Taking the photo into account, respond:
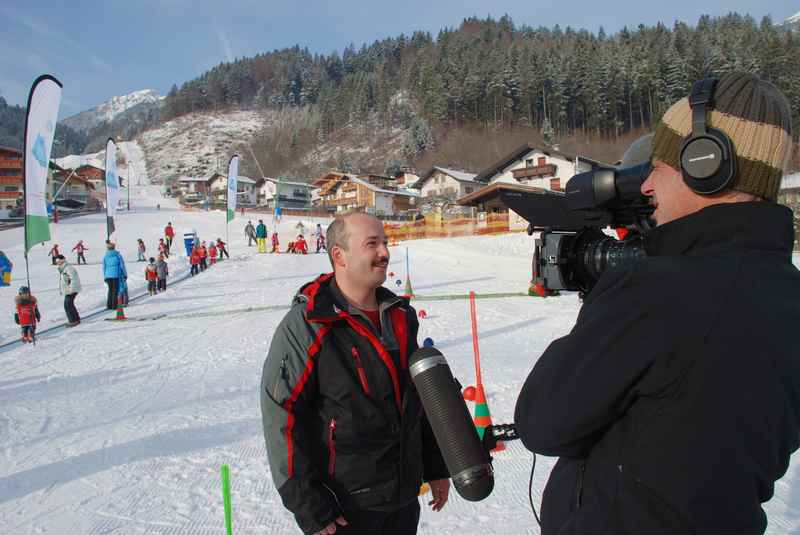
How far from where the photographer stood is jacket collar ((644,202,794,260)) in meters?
1.02

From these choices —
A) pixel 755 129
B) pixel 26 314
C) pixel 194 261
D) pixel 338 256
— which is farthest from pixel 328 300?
pixel 194 261

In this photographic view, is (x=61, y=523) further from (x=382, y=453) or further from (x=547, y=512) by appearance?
(x=547, y=512)

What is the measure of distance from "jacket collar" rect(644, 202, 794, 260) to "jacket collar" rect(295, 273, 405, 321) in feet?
4.33

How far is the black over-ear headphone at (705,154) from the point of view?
1037 millimetres

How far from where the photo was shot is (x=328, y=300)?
6.90ft

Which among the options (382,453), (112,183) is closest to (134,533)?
(382,453)

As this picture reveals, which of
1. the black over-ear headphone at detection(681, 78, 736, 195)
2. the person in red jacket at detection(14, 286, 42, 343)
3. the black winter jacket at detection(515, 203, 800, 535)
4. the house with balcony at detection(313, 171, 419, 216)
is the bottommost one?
the person in red jacket at detection(14, 286, 42, 343)

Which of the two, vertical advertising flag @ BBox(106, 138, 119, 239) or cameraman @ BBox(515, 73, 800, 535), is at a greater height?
vertical advertising flag @ BBox(106, 138, 119, 239)

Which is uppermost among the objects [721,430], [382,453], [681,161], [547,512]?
[681,161]

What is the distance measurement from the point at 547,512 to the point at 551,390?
1.29ft

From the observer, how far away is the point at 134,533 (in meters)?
3.01

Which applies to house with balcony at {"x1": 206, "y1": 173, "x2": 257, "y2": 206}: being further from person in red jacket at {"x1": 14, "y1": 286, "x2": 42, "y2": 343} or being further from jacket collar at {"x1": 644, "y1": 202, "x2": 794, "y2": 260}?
jacket collar at {"x1": 644, "y1": 202, "x2": 794, "y2": 260}

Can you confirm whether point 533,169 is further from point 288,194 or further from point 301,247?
point 288,194

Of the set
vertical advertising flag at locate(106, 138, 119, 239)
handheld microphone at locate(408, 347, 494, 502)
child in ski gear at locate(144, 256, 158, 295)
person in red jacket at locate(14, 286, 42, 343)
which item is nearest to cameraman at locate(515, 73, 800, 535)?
handheld microphone at locate(408, 347, 494, 502)
